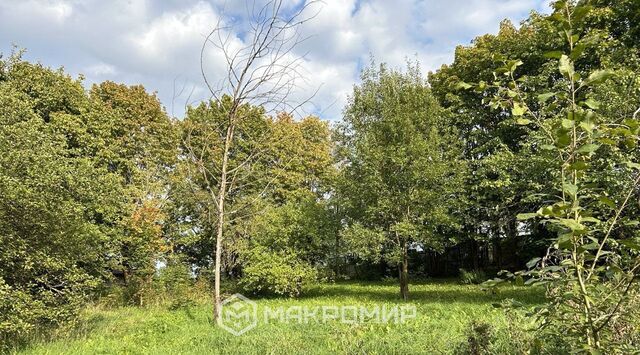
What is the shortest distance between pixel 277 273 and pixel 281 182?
9.70 m

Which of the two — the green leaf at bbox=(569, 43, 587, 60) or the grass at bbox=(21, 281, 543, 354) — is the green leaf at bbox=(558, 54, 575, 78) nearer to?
the green leaf at bbox=(569, 43, 587, 60)

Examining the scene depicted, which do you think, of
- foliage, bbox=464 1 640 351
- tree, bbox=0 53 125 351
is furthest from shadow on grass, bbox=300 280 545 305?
foliage, bbox=464 1 640 351

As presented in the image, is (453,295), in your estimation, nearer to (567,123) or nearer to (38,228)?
(38,228)

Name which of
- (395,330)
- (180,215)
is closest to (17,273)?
(395,330)

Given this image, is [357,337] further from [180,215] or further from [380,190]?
[180,215]

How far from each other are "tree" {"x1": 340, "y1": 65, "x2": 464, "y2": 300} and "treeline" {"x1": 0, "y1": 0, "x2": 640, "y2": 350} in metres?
0.05

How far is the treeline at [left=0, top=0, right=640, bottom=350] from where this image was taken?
8.16 meters

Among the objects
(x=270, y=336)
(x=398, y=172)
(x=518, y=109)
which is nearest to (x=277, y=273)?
(x=398, y=172)

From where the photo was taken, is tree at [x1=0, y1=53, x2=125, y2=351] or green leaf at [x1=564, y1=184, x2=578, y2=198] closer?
green leaf at [x1=564, y1=184, x2=578, y2=198]

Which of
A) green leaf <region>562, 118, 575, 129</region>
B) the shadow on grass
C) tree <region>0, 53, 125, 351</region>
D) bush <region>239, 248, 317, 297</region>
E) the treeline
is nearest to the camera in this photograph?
green leaf <region>562, 118, 575, 129</region>

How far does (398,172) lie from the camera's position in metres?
13.2

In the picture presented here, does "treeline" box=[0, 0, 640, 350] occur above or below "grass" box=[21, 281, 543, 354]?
above

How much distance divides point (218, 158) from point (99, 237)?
11992 millimetres

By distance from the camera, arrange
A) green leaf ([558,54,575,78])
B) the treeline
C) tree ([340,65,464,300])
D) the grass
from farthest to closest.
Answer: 1. tree ([340,65,464,300])
2. the treeline
3. the grass
4. green leaf ([558,54,575,78])
